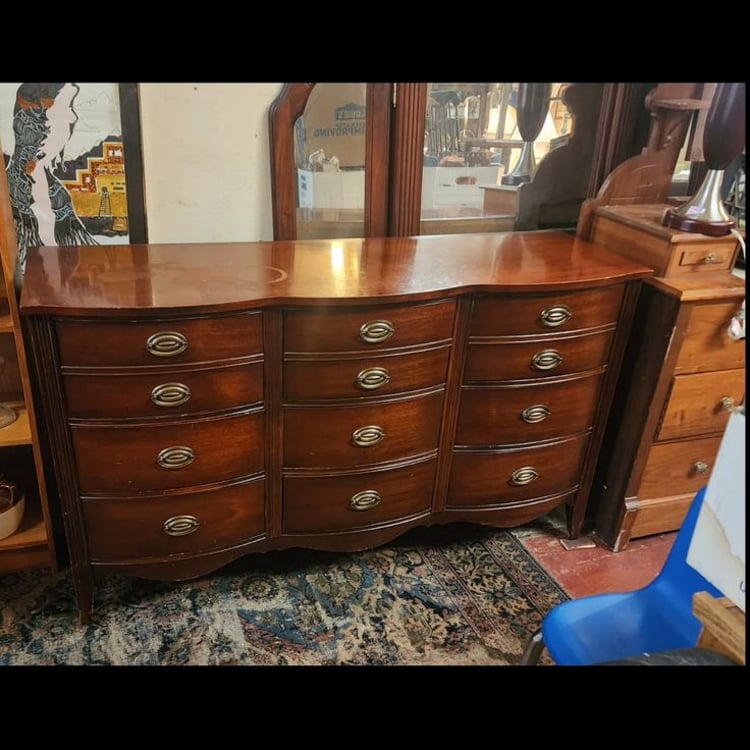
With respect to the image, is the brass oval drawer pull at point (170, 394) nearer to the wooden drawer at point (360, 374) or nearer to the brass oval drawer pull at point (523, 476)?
the wooden drawer at point (360, 374)

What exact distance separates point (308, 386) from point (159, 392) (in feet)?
1.16

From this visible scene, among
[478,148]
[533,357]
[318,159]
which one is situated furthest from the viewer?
[478,148]

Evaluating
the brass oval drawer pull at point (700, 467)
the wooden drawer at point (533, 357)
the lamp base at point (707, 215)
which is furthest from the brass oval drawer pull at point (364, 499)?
the lamp base at point (707, 215)

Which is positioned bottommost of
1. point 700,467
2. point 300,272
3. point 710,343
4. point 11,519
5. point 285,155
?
point 11,519

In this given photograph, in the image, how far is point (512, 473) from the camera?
6.50 ft

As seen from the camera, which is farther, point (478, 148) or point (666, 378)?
point (478, 148)

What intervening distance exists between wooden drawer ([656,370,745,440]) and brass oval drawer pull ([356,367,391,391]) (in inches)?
34.4

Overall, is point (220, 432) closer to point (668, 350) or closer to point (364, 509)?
point (364, 509)

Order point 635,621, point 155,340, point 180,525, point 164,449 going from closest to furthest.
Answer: point 635,621
point 155,340
point 164,449
point 180,525

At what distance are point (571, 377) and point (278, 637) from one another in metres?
1.08

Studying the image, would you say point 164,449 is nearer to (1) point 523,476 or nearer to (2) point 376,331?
(2) point 376,331

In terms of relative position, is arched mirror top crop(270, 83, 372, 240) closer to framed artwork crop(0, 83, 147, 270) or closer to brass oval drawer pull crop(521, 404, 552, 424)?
framed artwork crop(0, 83, 147, 270)

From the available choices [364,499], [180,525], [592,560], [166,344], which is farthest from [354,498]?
[592,560]

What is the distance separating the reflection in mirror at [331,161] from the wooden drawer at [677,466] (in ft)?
3.82
